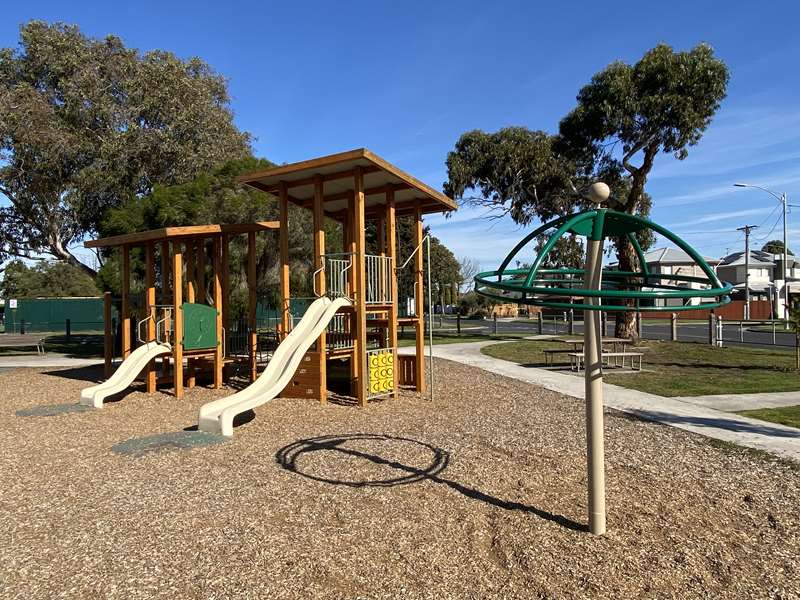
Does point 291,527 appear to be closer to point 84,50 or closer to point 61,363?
point 61,363

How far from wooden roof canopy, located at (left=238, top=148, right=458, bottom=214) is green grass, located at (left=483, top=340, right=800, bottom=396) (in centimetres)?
579

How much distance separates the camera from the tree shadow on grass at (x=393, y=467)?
14.2 ft

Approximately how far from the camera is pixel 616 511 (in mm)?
4238

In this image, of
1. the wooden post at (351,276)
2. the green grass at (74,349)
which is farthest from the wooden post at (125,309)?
the green grass at (74,349)

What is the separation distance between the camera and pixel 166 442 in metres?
6.62

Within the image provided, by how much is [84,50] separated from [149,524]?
19573mm

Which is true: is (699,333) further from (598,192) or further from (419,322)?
(598,192)

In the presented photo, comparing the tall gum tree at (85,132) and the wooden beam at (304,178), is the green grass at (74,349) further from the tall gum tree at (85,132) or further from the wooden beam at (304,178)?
the wooden beam at (304,178)

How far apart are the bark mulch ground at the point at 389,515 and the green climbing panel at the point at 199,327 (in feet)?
10.3

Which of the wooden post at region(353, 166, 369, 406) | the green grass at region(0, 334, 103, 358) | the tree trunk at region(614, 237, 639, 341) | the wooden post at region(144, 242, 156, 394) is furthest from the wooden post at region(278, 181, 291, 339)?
the tree trunk at region(614, 237, 639, 341)

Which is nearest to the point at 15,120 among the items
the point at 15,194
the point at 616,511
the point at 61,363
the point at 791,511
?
the point at 15,194

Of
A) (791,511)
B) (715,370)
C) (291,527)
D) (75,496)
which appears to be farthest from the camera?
(715,370)

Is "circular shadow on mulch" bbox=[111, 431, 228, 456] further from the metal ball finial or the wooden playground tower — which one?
the metal ball finial

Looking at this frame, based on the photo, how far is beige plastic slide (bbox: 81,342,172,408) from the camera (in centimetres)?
920
